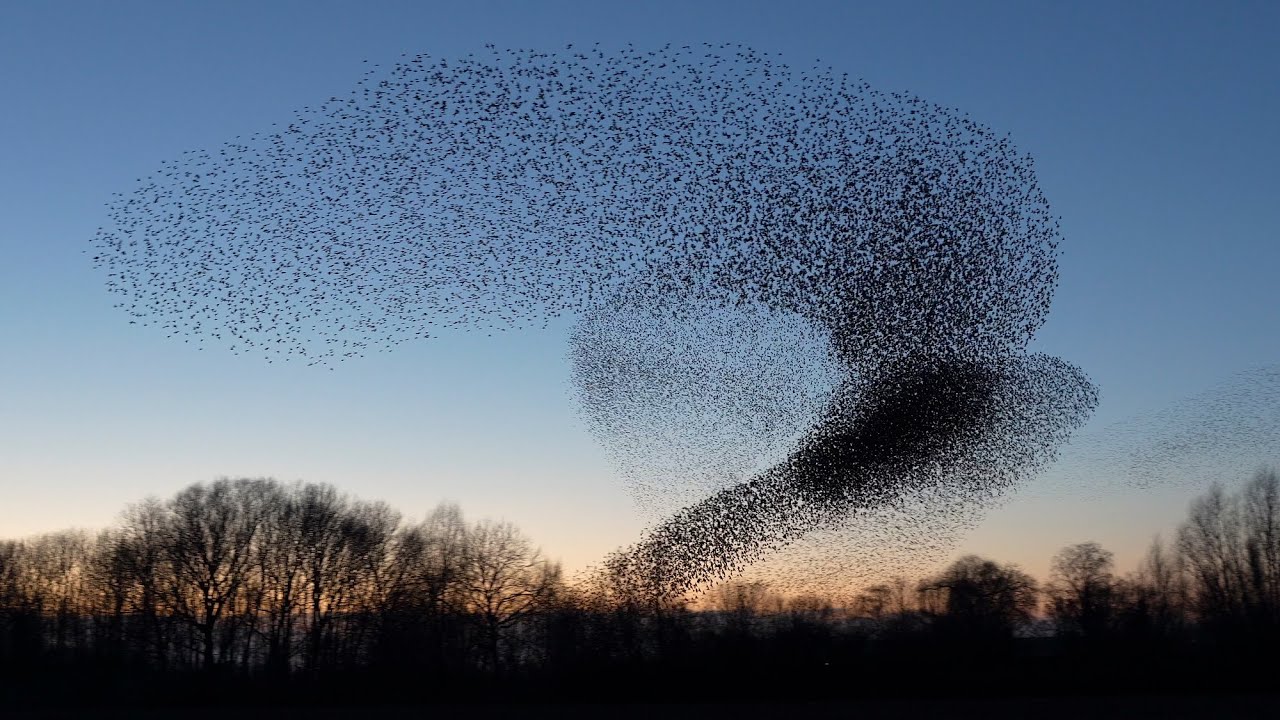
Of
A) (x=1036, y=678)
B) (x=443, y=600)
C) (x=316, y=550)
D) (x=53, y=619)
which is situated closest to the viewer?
(x=1036, y=678)

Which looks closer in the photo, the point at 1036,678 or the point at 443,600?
the point at 1036,678

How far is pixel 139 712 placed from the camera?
133ft

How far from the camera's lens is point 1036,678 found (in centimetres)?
4316

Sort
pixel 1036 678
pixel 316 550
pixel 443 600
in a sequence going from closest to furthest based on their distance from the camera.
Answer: pixel 1036 678 < pixel 443 600 < pixel 316 550

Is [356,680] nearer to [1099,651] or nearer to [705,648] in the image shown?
[705,648]

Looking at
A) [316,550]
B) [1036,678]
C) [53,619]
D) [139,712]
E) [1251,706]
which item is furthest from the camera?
[53,619]

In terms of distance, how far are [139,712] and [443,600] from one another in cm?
3075

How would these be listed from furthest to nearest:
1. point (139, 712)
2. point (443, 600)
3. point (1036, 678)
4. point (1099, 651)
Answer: point (443, 600)
point (1099, 651)
point (1036, 678)
point (139, 712)

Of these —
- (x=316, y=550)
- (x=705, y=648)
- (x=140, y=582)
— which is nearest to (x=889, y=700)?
(x=705, y=648)

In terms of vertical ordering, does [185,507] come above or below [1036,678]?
above

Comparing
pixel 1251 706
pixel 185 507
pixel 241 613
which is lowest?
pixel 1251 706

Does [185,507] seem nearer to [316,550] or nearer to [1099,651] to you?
[316,550]

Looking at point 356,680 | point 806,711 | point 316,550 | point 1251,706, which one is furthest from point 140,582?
point 1251,706

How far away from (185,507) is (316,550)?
9.32 m
